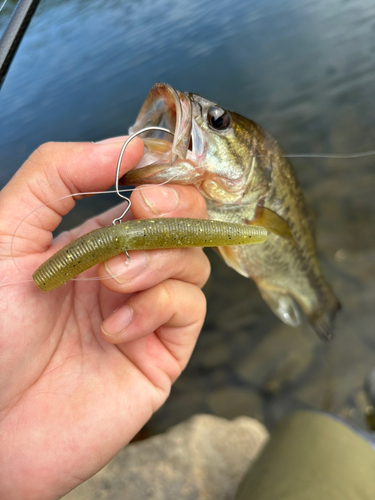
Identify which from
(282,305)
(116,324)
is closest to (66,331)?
(116,324)

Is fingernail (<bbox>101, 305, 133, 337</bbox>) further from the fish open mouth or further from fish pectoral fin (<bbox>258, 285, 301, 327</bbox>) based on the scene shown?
fish pectoral fin (<bbox>258, 285, 301, 327</bbox>)

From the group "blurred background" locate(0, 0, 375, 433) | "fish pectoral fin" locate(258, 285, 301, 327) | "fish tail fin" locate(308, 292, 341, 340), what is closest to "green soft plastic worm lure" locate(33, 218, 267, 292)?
"fish pectoral fin" locate(258, 285, 301, 327)

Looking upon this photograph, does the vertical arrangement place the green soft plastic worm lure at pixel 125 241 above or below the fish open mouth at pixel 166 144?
below

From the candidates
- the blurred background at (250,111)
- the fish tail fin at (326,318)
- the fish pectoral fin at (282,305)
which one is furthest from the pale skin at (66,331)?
the blurred background at (250,111)

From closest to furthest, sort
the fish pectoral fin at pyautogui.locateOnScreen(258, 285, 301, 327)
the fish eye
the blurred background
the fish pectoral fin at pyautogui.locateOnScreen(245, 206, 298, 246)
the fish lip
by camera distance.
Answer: the fish lip → the fish eye → the fish pectoral fin at pyautogui.locateOnScreen(245, 206, 298, 246) → the fish pectoral fin at pyautogui.locateOnScreen(258, 285, 301, 327) → the blurred background

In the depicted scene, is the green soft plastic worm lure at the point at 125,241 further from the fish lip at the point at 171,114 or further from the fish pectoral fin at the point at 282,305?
the fish pectoral fin at the point at 282,305


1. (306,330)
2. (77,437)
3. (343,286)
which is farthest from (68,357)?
(343,286)
